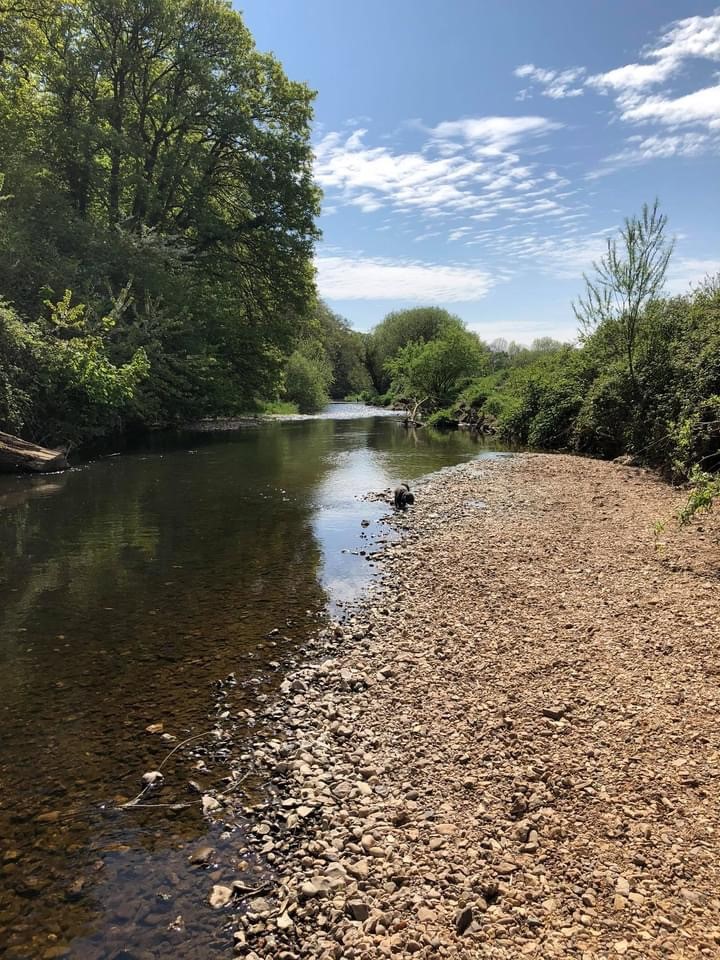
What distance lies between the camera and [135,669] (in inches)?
260

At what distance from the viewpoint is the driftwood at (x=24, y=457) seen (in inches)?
728

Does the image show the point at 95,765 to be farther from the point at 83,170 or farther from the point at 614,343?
the point at 83,170

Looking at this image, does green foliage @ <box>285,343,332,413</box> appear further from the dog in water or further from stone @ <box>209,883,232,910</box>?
stone @ <box>209,883,232,910</box>

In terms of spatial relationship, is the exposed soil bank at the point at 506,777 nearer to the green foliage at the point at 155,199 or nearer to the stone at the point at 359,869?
the stone at the point at 359,869

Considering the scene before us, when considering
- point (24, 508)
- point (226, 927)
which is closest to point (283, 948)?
point (226, 927)

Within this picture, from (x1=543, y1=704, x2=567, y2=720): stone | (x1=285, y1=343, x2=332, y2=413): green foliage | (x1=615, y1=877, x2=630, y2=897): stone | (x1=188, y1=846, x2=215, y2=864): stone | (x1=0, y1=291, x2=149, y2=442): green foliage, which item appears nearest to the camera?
(x1=615, y1=877, x2=630, y2=897): stone

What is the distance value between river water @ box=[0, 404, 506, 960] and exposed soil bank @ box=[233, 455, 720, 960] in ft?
1.70

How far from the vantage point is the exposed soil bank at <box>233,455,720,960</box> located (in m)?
3.35

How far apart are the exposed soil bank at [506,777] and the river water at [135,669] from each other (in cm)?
52

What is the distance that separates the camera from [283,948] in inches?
131

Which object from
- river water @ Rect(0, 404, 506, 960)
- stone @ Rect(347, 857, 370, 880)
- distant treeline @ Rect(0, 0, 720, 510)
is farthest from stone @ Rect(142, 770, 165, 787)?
distant treeline @ Rect(0, 0, 720, 510)

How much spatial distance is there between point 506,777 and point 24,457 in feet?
62.3

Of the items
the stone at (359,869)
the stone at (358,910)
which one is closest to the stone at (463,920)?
the stone at (358,910)

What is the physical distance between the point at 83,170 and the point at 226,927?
3424 centimetres
